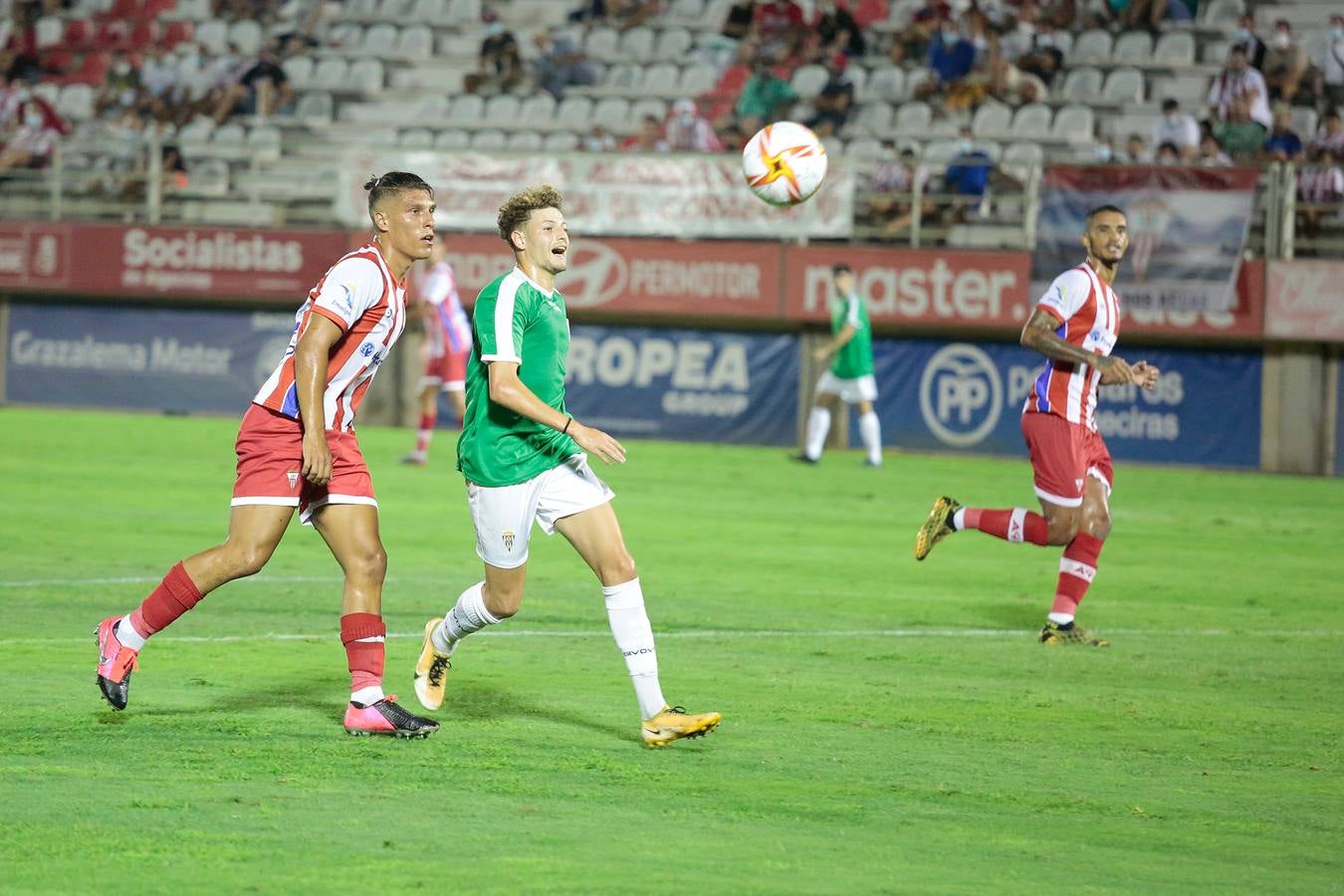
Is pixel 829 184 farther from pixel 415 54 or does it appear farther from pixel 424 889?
pixel 424 889

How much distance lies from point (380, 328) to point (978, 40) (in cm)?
2203

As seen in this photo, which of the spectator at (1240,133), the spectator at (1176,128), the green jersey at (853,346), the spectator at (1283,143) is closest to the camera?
the green jersey at (853,346)

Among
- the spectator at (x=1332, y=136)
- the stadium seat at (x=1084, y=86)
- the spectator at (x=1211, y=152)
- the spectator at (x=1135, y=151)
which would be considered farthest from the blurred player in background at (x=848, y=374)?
the spectator at (x=1332, y=136)

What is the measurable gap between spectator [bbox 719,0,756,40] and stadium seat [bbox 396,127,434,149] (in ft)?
16.9

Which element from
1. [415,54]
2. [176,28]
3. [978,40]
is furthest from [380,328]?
[176,28]

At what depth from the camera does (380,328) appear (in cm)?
716

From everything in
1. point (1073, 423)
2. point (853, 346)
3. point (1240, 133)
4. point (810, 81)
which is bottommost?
point (1073, 423)

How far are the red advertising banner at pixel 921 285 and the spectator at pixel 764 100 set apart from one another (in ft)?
9.36

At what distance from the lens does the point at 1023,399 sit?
24922 mm

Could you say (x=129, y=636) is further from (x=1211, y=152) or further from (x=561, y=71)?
(x=561, y=71)

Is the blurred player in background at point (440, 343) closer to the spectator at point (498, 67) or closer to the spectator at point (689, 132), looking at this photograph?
the spectator at point (689, 132)

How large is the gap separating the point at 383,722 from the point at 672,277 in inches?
757

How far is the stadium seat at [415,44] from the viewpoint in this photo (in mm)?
32125

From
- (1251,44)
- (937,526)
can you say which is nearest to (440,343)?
(937,526)
